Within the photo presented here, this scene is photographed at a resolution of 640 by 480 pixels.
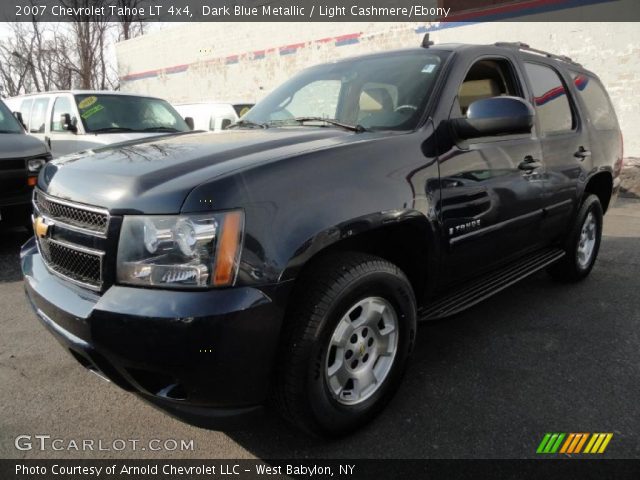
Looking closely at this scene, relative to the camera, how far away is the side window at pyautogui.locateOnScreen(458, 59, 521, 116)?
9.65 feet

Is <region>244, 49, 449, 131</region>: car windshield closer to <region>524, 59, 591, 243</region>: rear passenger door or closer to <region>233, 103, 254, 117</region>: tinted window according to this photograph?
<region>524, 59, 591, 243</region>: rear passenger door

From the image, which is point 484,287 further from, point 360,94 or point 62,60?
point 62,60

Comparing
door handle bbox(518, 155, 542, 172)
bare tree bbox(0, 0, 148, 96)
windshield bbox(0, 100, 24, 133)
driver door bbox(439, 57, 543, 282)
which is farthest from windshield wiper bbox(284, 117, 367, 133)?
bare tree bbox(0, 0, 148, 96)

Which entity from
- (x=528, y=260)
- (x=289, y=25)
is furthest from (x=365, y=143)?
(x=289, y=25)

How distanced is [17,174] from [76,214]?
3.84m

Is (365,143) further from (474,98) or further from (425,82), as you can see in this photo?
(474,98)

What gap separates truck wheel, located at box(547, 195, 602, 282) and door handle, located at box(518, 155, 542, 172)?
1.08m

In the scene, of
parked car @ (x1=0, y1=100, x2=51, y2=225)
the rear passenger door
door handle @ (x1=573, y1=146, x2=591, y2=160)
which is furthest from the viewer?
parked car @ (x1=0, y1=100, x2=51, y2=225)

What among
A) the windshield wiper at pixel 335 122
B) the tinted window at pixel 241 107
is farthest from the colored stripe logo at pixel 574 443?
the tinted window at pixel 241 107

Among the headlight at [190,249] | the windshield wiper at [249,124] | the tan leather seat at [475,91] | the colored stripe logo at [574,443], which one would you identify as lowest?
the colored stripe logo at [574,443]

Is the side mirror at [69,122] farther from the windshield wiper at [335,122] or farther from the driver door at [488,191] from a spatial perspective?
the driver door at [488,191]

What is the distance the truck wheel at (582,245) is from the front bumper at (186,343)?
3184mm

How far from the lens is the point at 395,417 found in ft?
7.92

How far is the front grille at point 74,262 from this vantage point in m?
1.93
